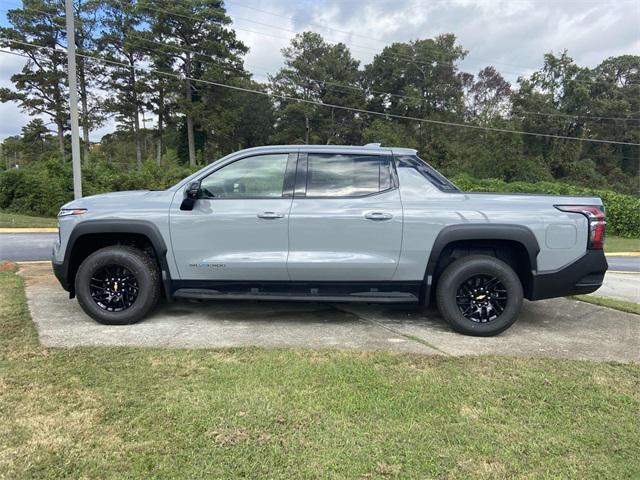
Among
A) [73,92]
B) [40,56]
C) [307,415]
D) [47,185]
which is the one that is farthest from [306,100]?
[307,415]

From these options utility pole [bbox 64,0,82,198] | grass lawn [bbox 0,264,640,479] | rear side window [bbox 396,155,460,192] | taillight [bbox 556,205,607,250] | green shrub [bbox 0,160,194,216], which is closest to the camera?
grass lawn [bbox 0,264,640,479]

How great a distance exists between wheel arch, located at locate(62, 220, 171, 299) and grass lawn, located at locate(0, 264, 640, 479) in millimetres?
827

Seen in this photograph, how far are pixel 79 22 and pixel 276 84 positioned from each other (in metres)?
19.7

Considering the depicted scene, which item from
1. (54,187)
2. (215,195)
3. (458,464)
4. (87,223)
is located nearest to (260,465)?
(458,464)

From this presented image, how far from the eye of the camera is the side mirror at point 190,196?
14.6 feet

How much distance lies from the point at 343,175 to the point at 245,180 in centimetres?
93

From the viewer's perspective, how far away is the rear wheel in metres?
4.60

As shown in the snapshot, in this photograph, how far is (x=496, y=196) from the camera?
182 inches

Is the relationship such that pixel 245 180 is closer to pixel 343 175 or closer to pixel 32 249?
pixel 343 175

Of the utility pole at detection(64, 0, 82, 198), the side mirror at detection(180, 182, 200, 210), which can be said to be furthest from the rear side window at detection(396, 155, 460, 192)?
the utility pole at detection(64, 0, 82, 198)

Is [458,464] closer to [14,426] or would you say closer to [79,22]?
[14,426]

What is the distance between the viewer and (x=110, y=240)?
4.83 metres

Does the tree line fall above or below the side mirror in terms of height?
above

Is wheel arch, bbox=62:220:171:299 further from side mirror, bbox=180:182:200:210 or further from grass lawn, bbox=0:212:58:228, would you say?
grass lawn, bbox=0:212:58:228
